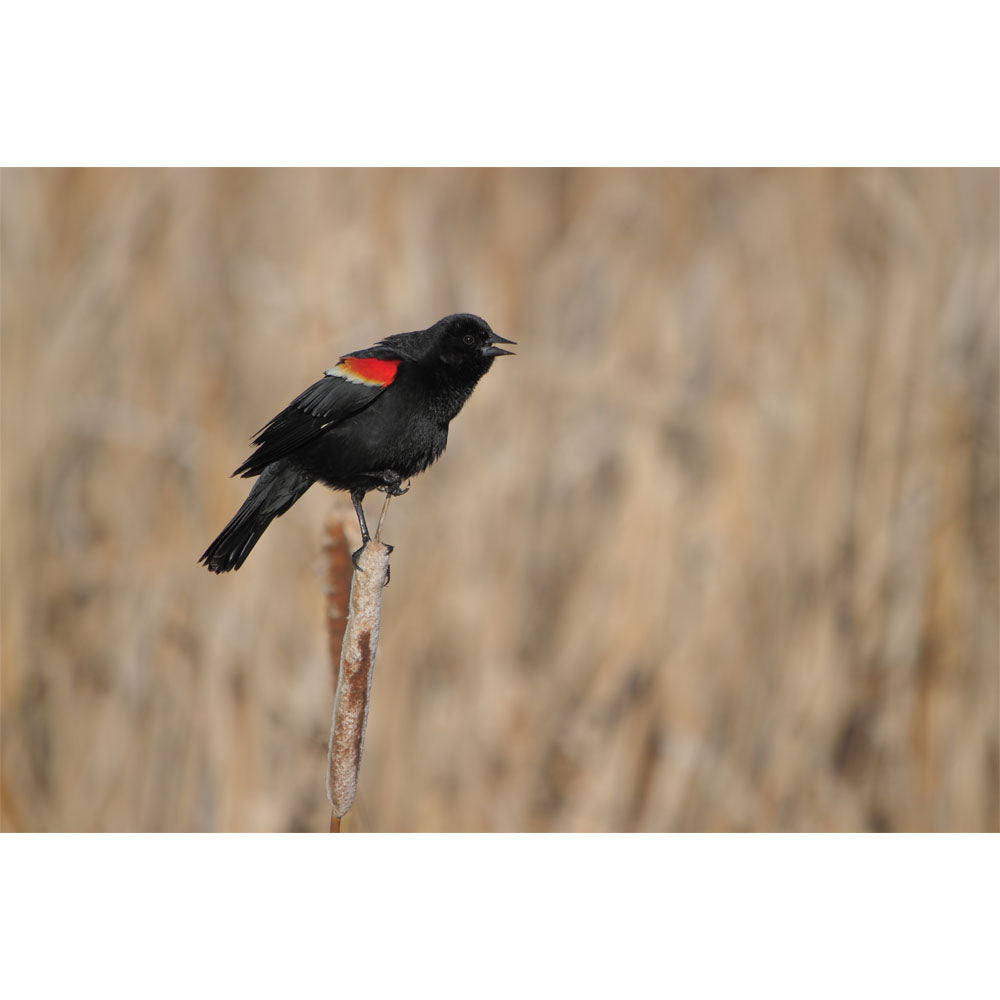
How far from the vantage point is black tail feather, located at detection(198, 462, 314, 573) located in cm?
114

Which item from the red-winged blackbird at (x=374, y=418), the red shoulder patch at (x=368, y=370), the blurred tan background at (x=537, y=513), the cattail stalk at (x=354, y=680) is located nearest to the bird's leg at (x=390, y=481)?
the red-winged blackbird at (x=374, y=418)

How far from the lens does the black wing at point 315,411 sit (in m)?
1.16

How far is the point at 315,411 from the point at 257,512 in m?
0.15

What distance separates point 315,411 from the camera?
1.21 m

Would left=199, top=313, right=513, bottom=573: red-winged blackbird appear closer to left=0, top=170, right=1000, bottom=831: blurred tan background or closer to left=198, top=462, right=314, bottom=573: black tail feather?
left=198, top=462, right=314, bottom=573: black tail feather

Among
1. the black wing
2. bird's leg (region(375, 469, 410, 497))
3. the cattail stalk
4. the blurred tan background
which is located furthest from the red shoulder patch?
the blurred tan background

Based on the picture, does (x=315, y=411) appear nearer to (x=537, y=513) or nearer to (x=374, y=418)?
(x=374, y=418)

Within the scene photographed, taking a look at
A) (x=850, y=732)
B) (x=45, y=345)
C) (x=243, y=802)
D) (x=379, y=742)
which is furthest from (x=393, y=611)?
(x=850, y=732)

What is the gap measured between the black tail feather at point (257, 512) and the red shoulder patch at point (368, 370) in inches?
6.1

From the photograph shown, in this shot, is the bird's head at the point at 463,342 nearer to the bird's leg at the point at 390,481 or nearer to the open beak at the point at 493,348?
the open beak at the point at 493,348

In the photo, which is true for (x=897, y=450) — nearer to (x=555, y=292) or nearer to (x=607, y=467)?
(x=607, y=467)

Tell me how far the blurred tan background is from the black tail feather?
105 centimetres

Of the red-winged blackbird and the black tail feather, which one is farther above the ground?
the red-winged blackbird

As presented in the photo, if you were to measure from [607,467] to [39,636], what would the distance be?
163 centimetres
